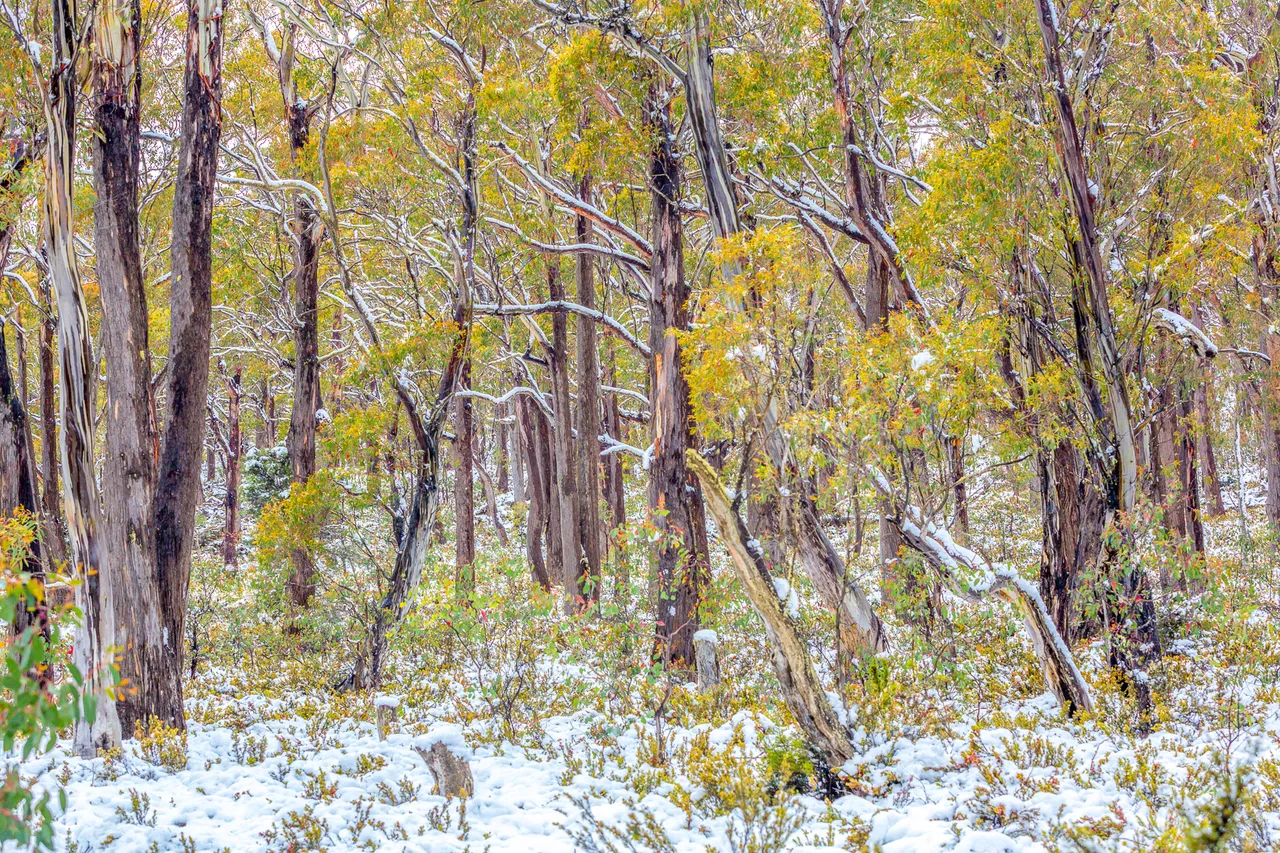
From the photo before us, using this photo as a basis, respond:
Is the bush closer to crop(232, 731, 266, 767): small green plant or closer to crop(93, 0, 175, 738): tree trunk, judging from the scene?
crop(232, 731, 266, 767): small green plant

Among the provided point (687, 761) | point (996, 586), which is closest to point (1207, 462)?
point (996, 586)

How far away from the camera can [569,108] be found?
10000 millimetres

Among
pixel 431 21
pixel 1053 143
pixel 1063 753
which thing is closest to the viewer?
pixel 1063 753

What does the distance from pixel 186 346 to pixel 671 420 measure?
4.65 metres

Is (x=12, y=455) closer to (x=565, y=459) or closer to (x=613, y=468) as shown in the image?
(x=565, y=459)

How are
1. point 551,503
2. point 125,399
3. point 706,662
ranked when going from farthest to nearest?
point 551,503, point 706,662, point 125,399

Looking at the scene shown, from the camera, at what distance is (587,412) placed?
39.3 ft

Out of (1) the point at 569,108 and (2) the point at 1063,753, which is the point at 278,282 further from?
(2) the point at 1063,753

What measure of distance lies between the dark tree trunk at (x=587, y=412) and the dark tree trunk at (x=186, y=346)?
5.78 metres

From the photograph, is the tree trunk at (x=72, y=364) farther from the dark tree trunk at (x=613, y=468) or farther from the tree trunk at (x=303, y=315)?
the dark tree trunk at (x=613, y=468)

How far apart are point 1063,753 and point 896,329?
3.31 m

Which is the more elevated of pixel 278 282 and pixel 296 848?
pixel 278 282

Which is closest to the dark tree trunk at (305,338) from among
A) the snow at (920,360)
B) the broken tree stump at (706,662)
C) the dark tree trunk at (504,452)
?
the broken tree stump at (706,662)

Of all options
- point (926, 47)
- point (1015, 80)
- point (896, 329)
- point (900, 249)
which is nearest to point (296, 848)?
point (896, 329)
